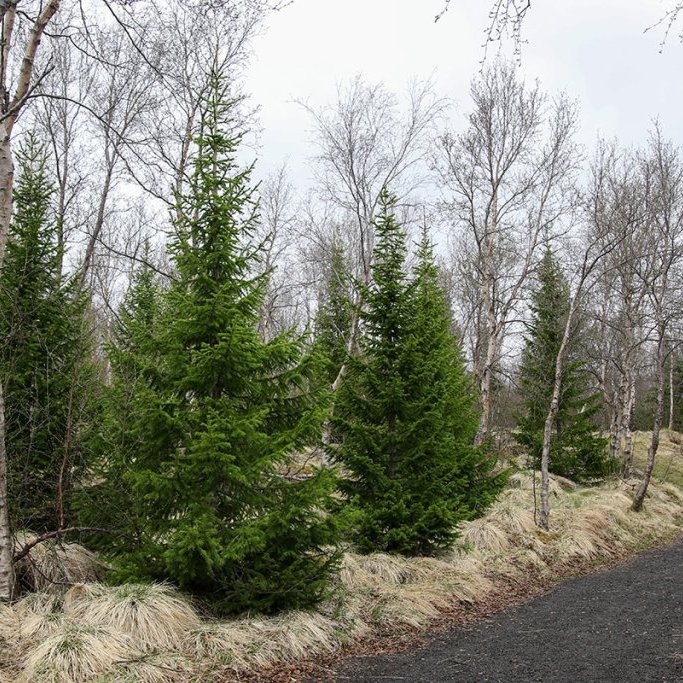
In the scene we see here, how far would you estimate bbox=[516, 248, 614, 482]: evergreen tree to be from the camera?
1622cm

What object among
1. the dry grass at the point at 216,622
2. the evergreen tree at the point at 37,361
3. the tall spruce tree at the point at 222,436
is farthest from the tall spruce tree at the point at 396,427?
the evergreen tree at the point at 37,361

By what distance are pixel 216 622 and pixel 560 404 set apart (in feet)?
43.2

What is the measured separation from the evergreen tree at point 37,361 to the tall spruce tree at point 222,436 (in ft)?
3.67

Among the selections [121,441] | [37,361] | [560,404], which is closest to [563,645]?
[121,441]

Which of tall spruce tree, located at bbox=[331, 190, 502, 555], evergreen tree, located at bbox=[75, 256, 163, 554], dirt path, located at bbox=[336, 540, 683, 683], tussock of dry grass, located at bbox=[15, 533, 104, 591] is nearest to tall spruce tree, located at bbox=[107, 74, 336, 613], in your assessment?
evergreen tree, located at bbox=[75, 256, 163, 554]

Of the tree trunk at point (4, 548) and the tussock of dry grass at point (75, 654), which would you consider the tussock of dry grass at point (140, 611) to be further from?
the tree trunk at point (4, 548)

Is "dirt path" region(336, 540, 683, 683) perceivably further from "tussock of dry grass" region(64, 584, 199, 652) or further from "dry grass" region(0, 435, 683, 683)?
"tussock of dry grass" region(64, 584, 199, 652)

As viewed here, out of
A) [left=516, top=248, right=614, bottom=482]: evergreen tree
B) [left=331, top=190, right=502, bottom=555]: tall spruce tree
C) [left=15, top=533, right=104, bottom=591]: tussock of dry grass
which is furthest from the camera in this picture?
[left=516, top=248, right=614, bottom=482]: evergreen tree

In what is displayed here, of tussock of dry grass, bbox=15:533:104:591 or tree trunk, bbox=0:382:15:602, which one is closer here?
tree trunk, bbox=0:382:15:602

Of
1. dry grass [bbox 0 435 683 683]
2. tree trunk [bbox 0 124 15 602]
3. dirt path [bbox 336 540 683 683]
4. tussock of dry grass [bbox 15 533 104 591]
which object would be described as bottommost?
dirt path [bbox 336 540 683 683]

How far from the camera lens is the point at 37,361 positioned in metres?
7.56

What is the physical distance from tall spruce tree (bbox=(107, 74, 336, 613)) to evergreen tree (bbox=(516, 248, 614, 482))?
11.3 meters

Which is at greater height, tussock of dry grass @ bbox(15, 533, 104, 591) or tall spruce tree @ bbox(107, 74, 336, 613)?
tall spruce tree @ bbox(107, 74, 336, 613)

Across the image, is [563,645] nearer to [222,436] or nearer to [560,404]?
[222,436]
